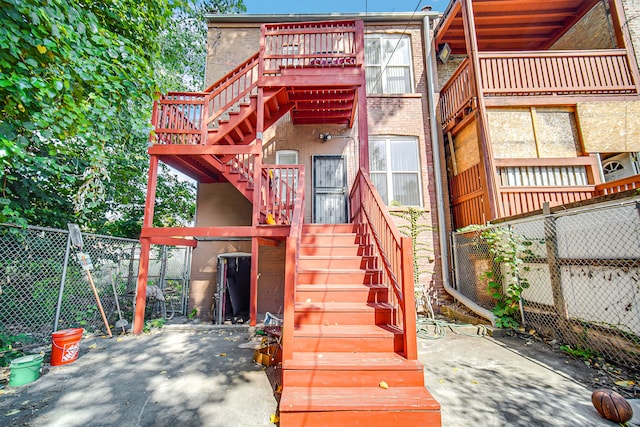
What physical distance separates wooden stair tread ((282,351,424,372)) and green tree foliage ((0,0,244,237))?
387cm

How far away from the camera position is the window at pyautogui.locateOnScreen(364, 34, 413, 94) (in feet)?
25.0

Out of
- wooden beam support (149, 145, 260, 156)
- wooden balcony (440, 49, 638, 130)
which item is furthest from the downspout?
wooden beam support (149, 145, 260, 156)

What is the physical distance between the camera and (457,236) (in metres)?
6.39

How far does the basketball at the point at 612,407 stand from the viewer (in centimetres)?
213

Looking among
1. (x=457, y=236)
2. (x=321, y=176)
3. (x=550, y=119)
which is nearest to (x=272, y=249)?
(x=321, y=176)

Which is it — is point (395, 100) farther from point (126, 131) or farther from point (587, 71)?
point (126, 131)

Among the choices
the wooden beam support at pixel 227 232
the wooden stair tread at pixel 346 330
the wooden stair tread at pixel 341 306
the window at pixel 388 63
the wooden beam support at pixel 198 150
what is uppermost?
the window at pixel 388 63

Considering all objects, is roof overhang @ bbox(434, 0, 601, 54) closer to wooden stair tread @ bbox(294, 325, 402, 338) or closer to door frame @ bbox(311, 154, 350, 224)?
door frame @ bbox(311, 154, 350, 224)

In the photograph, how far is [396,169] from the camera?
718 centimetres

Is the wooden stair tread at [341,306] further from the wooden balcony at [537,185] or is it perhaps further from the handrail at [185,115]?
the handrail at [185,115]

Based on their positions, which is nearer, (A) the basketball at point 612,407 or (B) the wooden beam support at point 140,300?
(A) the basketball at point 612,407

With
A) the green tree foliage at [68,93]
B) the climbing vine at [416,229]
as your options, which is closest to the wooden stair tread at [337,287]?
the climbing vine at [416,229]

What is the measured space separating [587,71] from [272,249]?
28.7 ft

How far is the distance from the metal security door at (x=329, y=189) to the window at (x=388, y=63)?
2465 millimetres
